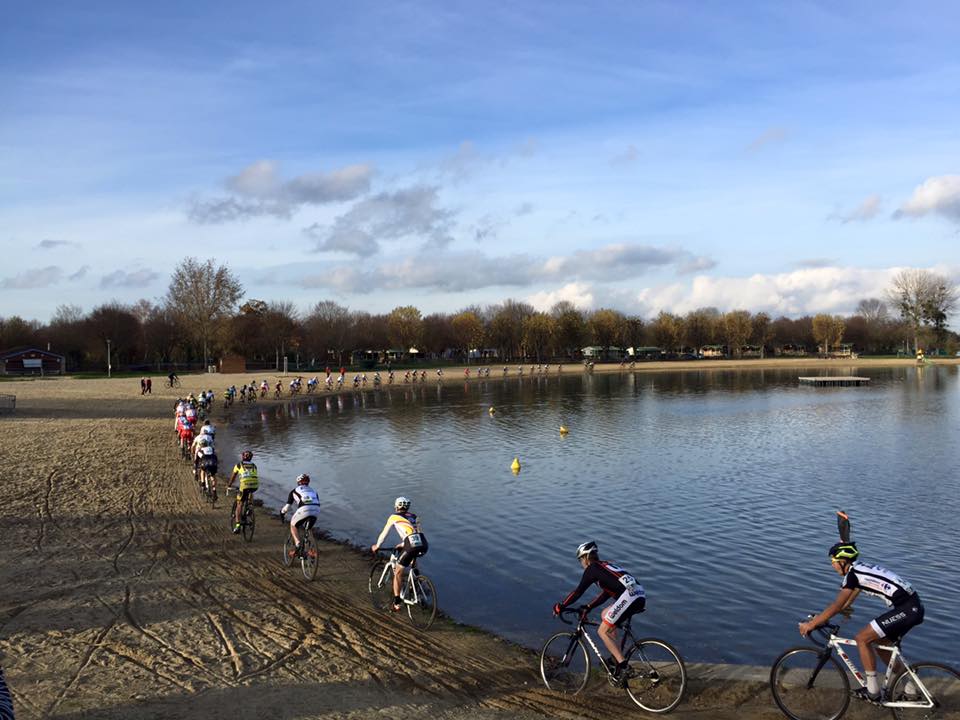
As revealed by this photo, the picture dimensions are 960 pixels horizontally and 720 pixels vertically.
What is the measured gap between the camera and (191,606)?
549 inches

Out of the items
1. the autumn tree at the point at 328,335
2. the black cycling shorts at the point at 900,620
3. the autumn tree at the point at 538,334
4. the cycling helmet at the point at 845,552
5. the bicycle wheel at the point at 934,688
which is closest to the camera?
the black cycling shorts at the point at 900,620

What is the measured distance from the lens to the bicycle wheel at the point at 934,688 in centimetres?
888

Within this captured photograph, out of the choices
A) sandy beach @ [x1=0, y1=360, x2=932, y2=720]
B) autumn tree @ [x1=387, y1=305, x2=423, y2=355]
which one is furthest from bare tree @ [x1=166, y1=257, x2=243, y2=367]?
sandy beach @ [x1=0, y1=360, x2=932, y2=720]

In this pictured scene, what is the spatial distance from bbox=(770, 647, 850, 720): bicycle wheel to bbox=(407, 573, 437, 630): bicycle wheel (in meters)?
5.80

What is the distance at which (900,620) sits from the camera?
8.76 m

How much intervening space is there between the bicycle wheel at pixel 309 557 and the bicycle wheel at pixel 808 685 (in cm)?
954

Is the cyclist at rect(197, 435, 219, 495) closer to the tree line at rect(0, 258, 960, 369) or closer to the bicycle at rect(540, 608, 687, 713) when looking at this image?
the bicycle at rect(540, 608, 687, 713)

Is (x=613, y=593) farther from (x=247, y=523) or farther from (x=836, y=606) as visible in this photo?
(x=247, y=523)

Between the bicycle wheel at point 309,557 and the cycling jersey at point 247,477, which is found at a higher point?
the cycling jersey at point 247,477

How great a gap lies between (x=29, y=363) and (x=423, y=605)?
112075 millimetres

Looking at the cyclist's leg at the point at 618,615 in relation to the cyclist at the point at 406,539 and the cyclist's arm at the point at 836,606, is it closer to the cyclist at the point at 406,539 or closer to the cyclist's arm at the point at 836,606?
the cyclist's arm at the point at 836,606

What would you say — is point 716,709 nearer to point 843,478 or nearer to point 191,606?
point 191,606

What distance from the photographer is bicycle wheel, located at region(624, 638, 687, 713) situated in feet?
32.3

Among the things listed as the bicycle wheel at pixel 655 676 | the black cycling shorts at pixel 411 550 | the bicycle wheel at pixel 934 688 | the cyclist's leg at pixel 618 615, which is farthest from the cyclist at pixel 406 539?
the bicycle wheel at pixel 934 688
